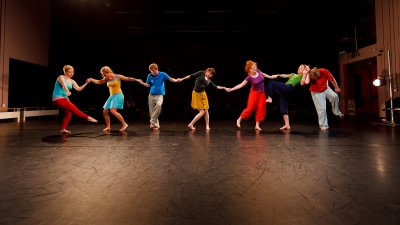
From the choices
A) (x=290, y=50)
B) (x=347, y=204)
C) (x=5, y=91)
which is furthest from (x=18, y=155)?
(x=290, y=50)

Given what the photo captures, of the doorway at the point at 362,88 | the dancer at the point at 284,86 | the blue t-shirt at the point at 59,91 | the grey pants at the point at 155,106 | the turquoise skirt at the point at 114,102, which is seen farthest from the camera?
the doorway at the point at 362,88

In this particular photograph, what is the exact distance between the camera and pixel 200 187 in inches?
53.9

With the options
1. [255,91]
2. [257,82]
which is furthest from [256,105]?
[257,82]

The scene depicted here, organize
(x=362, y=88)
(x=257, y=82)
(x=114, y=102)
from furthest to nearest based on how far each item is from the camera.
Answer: (x=362, y=88)
(x=257, y=82)
(x=114, y=102)

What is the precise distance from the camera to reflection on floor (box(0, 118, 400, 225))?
1.02 metres

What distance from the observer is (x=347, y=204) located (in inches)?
44.2

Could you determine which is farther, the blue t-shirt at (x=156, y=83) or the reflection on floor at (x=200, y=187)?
the blue t-shirt at (x=156, y=83)

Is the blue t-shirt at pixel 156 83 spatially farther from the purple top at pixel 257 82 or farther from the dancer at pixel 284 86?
the dancer at pixel 284 86

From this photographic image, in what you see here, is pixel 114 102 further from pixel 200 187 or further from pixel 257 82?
pixel 200 187

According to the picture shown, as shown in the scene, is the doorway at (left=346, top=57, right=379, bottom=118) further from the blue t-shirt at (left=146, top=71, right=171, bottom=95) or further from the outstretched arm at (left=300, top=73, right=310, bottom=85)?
the blue t-shirt at (left=146, top=71, right=171, bottom=95)

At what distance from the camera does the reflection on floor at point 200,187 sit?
40.3 inches

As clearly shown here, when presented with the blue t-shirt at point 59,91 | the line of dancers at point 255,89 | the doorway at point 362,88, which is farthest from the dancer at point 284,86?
the doorway at point 362,88

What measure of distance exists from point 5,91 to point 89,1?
370cm

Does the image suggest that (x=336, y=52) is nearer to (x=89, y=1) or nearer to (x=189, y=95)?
(x=189, y=95)
